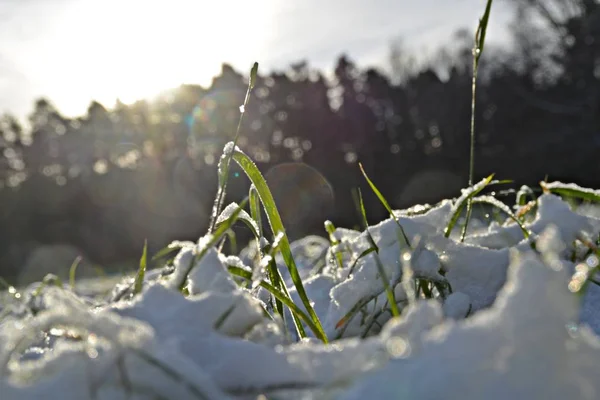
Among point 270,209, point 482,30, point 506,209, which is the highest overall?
point 482,30

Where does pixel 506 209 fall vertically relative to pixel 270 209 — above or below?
below

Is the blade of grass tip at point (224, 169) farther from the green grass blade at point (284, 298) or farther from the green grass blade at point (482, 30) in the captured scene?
the green grass blade at point (482, 30)

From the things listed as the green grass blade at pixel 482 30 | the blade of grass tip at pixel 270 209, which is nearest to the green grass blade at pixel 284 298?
the blade of grass tip at pixel 270 209

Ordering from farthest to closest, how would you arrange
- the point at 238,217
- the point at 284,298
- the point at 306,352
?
the point at 238,217 < the point at 284,298 < the point at 306,352

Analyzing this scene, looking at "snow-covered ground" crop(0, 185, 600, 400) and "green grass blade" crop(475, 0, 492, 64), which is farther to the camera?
"green grass blade" crop(475, 0, 492, 64)

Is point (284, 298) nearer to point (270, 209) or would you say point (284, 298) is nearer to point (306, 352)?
point (270, 209)

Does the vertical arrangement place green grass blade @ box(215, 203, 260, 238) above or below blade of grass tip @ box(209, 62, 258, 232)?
below

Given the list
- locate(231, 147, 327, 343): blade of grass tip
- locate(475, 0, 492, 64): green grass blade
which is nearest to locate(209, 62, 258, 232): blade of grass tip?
locate(231, 147, 327, 343): blade of grass tip

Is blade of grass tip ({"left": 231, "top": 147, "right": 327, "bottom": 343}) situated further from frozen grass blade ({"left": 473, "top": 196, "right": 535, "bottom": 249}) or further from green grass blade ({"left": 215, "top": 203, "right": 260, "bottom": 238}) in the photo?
frozen grass blade ({"left": 473, "top": 196, "right": 535, "bottom": 249})

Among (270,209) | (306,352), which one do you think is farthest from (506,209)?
(306,352)

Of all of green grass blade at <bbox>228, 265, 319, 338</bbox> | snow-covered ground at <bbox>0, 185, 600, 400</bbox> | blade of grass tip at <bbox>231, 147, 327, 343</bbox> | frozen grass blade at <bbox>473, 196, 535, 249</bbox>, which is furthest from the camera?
frozen grass blade at <bbox>473, 196, 535, 249</bbox>

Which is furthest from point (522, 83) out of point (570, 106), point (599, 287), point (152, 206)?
point (599, 287)
